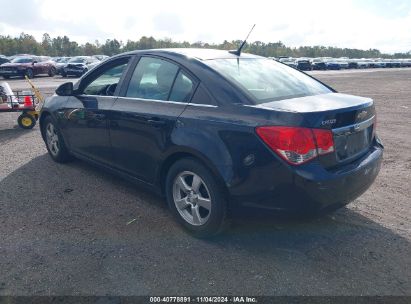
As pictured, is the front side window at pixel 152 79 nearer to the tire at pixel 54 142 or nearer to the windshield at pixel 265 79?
the windshield at pixel 265 79

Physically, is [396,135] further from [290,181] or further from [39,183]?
[39,183]

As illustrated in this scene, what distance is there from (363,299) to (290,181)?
0.95 meters

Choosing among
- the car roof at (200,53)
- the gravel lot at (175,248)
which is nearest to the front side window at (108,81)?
the car roof at (200,53)

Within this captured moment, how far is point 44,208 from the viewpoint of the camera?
4051mm

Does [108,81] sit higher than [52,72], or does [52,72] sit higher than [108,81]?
[108,81]


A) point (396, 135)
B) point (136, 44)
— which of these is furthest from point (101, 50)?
point (396, 135)

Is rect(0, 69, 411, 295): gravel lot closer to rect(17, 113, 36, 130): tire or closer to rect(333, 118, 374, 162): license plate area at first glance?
rect(333, 118, 374, 162): license plate area

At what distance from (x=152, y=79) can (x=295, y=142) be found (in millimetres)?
1771

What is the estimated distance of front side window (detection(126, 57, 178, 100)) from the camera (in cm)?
367

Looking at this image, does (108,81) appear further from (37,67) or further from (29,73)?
(37,67)

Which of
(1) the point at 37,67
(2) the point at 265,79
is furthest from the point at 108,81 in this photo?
(1) the point at 37,67

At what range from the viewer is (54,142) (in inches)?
218

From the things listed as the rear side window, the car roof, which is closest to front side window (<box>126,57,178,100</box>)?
the car roof

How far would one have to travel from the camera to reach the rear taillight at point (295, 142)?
2771 mm
